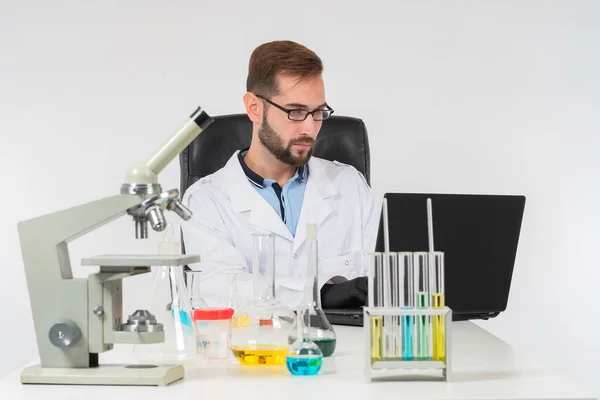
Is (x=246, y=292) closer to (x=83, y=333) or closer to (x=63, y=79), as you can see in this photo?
(x=83, y=333)

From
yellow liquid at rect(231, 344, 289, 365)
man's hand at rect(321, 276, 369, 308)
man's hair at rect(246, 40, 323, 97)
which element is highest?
man's hair at rect(246, 40, 323, 97)

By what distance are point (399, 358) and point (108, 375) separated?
0.49 metres

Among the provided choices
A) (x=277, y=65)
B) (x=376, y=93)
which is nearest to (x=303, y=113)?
(x=277, y=65)

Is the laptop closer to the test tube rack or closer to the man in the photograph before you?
the test tube rack

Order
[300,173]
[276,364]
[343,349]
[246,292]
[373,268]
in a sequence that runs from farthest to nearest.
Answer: [300,173]
[246,292]
[343,349]
[276,364]
[373,268]

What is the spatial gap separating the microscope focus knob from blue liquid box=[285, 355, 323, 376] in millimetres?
367

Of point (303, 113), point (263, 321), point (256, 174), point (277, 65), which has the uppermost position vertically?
point (277, 65)

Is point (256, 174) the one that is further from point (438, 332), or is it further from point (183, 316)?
point (438, 332)

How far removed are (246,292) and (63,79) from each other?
2078mm

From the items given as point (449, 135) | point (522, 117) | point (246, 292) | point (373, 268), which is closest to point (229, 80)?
point (449, 135)

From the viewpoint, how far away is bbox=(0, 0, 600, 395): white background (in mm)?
3953

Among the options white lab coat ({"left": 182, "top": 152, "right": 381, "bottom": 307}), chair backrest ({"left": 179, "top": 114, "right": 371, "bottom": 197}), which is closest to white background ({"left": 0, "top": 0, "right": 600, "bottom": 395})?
white lab coat ({"left": 182, "top": 152, "right": 381, "bottom": 307})

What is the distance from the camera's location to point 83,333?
145 cm

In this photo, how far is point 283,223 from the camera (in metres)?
2.98
